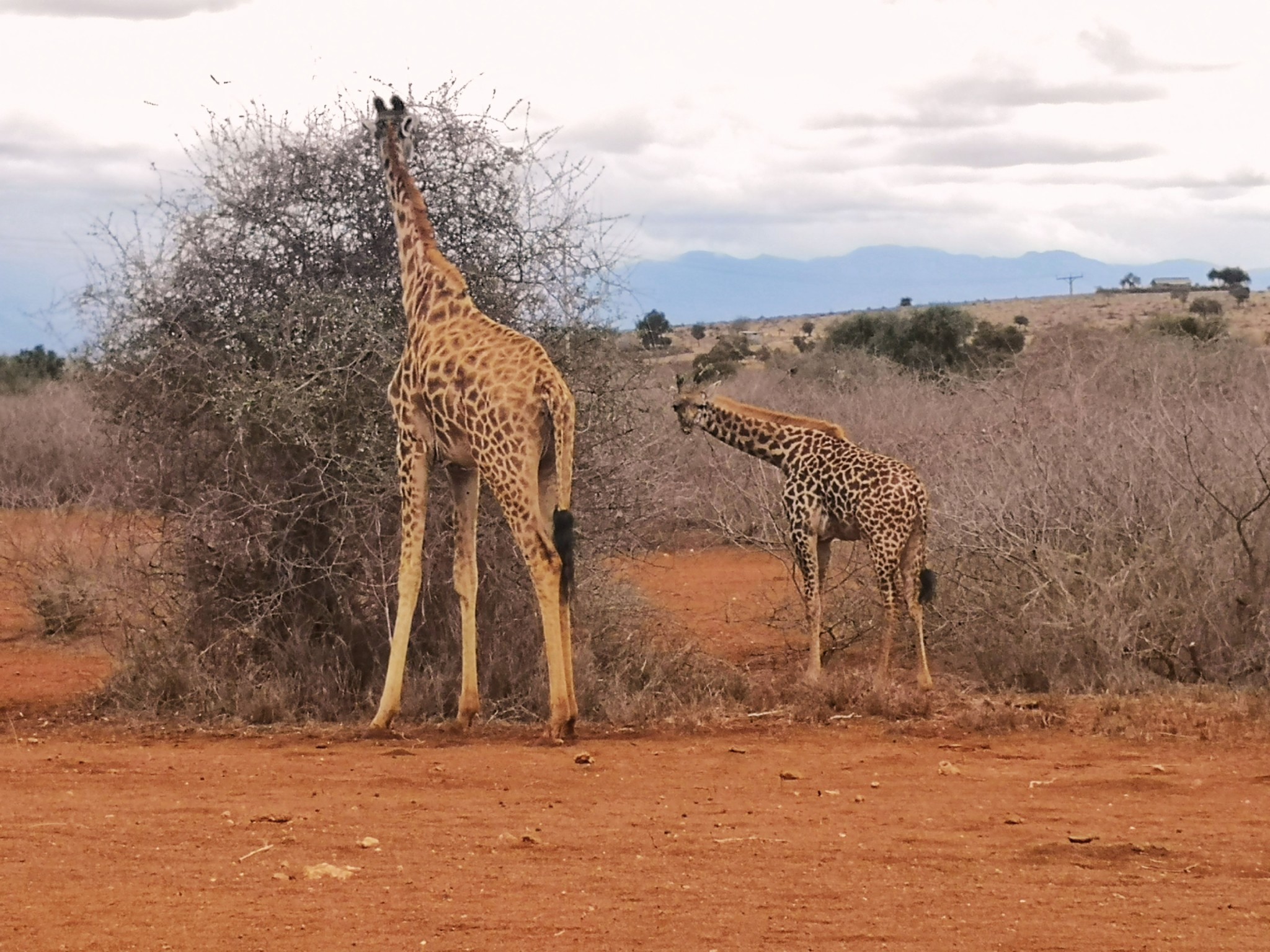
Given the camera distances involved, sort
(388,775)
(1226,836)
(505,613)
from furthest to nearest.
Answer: (505,613) → (388,775) → (1226,836)

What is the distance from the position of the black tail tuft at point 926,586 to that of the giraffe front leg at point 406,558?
3338 millimetres

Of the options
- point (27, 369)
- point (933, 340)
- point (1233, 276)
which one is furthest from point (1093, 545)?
point (1233, 276)

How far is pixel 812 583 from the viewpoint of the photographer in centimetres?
1048

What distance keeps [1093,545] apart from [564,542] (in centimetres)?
410

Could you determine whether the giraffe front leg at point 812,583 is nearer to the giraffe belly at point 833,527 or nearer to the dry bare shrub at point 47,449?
the giraffe belly at point 833,527

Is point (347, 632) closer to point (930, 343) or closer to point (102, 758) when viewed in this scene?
point (102, 758)

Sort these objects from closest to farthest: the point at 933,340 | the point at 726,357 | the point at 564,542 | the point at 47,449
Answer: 1. the point at 564,542
2. the point at 47,449
3. the point at 726,357
4. the point at 933,340

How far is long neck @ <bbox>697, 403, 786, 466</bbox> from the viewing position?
10.9 metres

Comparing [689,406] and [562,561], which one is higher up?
[689,406]

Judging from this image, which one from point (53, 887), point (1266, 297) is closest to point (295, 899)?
point (53, 887)

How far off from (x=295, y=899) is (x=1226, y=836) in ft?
12.0

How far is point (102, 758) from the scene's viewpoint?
8.21 m

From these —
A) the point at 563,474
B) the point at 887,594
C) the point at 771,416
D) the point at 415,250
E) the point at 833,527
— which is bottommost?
the point at 887,594

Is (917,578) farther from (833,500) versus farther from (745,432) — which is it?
(745,432)
